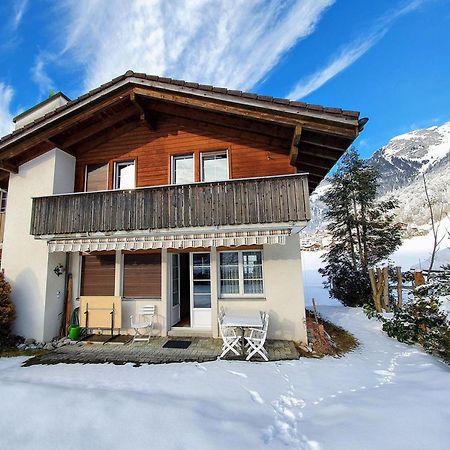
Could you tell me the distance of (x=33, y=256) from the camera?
382 inches

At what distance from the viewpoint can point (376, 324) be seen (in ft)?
37.8

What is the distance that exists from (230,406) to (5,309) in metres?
8.97

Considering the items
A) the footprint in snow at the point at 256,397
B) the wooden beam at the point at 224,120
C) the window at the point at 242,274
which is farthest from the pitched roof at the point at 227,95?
the footprint in snow at the point at 256,397

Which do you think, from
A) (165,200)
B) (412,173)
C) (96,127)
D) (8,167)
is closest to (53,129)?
(96,127)

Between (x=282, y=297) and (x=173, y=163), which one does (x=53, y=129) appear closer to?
(x=173, y=163)

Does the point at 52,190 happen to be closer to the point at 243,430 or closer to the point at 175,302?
the point at 175,302

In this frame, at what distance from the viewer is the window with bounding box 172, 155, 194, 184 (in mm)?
10539

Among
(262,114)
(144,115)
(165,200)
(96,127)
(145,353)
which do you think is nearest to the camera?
(145,353)

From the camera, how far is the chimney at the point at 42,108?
11867mm

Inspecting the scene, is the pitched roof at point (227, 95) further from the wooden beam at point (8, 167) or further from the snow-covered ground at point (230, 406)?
the snow-covered ground at point (230, 406)

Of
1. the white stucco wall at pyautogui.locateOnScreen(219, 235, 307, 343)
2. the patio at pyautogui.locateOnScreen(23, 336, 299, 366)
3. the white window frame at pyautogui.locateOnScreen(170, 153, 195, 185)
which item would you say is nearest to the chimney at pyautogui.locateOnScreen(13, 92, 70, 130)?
the white window frame at pyautogui.locateOnScreen(170, 153, 195, 185)

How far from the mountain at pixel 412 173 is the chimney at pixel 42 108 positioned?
47.2 metres

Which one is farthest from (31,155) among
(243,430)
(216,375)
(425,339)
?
(425,339)

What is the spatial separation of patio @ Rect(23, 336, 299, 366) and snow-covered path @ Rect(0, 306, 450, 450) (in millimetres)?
531
